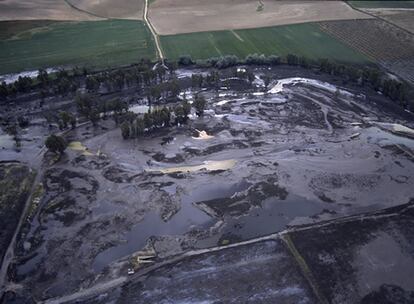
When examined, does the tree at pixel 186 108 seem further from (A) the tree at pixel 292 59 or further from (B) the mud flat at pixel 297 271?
(A) the tree at pixel 292 59

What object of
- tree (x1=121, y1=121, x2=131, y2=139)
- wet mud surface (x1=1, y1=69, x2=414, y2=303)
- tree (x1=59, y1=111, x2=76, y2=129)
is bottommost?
wet mud surface (x1=1, y1=69, x2=414, y2=303)

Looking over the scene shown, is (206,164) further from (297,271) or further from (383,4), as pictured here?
(383,4)

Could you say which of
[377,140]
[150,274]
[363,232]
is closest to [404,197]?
[363,232]

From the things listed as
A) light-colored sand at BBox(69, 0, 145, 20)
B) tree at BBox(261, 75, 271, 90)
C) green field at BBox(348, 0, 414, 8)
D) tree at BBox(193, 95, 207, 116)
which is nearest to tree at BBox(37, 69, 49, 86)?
tree at BBox(193, 95, 207, 116)

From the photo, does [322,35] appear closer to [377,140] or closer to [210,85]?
[210,85]

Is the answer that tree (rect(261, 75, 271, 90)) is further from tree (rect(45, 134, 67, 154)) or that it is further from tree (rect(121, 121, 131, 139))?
tree (rect(45, 134, 67, 154))

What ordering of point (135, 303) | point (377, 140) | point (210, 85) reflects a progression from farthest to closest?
point (210, 85), point (377, 140), point (135, 303)
